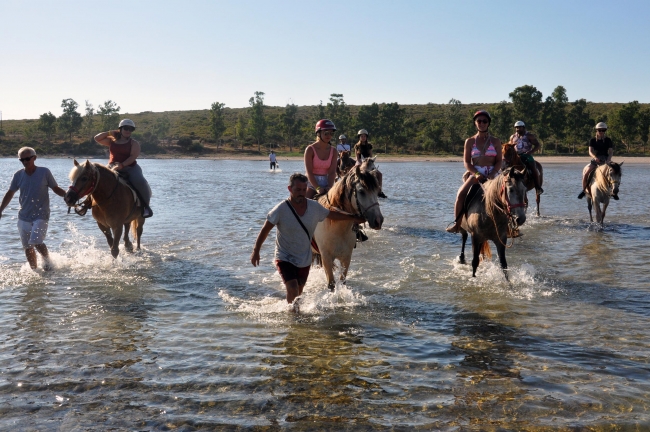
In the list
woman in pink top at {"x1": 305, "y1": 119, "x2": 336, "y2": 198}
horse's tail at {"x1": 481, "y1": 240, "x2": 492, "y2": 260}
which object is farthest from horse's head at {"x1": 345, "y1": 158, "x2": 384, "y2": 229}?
horse's tail at {"x1": 481, "y1": 240, "x2": 492, "y2": 260}

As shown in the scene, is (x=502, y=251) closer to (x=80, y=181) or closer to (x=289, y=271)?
(x=289, y=271)

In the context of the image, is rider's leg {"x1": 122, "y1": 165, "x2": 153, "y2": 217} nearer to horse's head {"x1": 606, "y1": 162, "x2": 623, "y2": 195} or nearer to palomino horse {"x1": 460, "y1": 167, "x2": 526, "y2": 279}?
palomino horse {"x1": 460, "y1": 167, "x2": 526, "y2": 279}

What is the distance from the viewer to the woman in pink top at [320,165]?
792cm

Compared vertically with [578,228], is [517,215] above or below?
above

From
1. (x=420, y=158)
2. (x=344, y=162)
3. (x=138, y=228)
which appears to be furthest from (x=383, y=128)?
(x=138, y=228)

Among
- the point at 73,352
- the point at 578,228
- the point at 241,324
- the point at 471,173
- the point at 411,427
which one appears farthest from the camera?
the point at 578,228

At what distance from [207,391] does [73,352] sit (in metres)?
1.80

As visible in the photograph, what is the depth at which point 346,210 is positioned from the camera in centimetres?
700

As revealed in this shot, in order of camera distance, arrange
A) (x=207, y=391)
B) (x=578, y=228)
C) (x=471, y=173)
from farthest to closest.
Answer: (x=578, y=228)
(x=471, y=173)
(x=207, y=391)

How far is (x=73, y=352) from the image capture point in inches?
231

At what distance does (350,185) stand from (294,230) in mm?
891

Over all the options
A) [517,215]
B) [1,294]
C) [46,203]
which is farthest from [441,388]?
[46,203]

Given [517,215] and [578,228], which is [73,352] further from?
[578,228]

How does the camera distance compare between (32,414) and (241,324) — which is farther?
(241,324)
